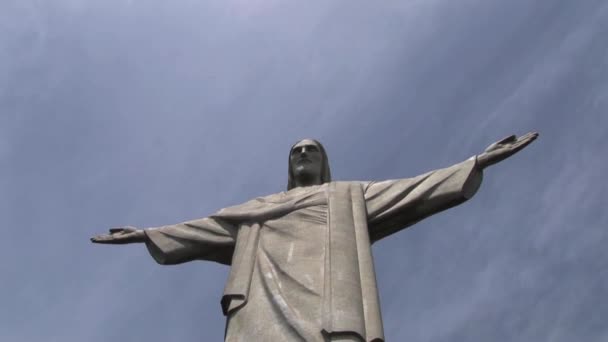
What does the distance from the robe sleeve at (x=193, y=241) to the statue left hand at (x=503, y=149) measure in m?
3.75

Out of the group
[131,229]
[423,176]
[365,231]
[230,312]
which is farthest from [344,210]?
[131,229]

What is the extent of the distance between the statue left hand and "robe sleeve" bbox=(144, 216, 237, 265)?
3.75 m

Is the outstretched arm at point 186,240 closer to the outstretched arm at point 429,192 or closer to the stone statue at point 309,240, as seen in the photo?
the stone statue at point 309,240

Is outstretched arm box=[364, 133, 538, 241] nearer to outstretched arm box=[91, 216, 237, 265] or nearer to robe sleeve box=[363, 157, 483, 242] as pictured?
robe sleeve box=[363, 157, 483, 242]

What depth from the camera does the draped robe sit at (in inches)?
420

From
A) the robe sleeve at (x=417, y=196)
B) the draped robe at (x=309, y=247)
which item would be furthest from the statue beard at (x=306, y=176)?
the robe sleeve at (x=417, y=196)

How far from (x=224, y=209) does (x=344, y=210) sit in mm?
2060

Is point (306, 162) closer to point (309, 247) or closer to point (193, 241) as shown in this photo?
point (193, 241)

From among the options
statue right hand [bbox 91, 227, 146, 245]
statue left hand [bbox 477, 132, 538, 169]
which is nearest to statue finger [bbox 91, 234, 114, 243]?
statue right hand [bbox 91, 227, 146, 245]

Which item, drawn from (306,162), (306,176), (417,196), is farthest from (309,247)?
(306,162)

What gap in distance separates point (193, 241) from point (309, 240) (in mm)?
2029

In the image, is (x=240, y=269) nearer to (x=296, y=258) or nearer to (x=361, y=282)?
(x=296, y=258)

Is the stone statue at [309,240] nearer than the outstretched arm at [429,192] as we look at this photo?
Yes

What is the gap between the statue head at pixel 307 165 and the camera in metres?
14.1
